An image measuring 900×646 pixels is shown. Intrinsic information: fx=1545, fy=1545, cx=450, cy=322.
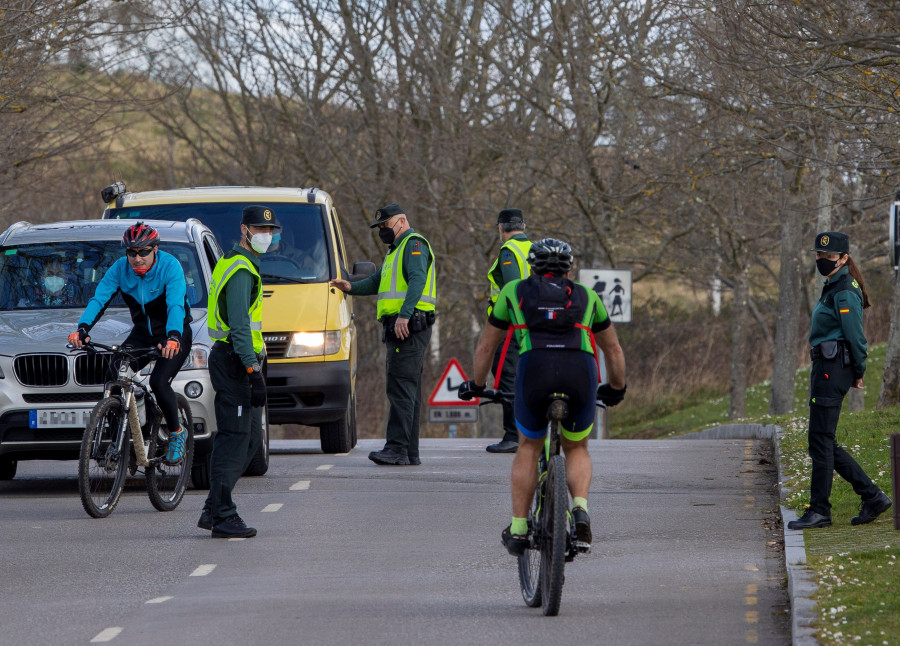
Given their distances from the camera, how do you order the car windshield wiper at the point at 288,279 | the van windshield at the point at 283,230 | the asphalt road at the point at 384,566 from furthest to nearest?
1. the van windshield at the point at 283,230
2. the car windshield wiper at the point at 288,279
3. the asphalt road at the point at 384,566

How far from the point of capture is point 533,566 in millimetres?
7160

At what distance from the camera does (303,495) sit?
11336mm

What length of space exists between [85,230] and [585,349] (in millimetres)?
6167

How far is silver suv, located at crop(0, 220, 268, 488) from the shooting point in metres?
10.9

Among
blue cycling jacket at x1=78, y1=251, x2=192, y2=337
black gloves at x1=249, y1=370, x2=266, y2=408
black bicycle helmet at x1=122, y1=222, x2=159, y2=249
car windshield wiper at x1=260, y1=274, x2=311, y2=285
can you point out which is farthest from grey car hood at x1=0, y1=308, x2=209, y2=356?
car windshield wiper at x1=260, y1=274, x2=311, y2=285

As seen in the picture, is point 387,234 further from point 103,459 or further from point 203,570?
point 203,570

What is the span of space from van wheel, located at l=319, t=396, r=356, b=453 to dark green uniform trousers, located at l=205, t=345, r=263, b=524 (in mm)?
5197

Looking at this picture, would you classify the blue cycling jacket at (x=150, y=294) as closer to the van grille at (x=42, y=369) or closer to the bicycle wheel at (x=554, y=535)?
the van grille at (x=42, y=369)

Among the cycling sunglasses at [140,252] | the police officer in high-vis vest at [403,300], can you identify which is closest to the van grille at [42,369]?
the cycling sunglasses at [140,252]

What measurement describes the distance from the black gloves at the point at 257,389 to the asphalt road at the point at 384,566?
2.81 ft

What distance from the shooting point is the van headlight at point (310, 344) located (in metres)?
13.6

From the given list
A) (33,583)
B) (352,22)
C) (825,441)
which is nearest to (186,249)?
(33,583)

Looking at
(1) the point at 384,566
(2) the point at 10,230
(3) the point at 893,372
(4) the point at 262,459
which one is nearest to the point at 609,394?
(1) the point at 384,566

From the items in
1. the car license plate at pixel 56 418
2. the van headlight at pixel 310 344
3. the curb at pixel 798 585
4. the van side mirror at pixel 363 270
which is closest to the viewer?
the curb at pixel 798 585
